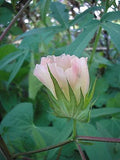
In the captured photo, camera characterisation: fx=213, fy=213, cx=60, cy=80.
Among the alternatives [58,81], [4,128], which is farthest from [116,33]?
[4,128]

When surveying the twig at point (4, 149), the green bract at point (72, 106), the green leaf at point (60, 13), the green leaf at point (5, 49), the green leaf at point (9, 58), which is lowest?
the twig at point (4, 149)

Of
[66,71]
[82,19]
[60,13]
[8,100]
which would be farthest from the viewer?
[8,100]

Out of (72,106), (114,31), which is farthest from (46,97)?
(114,31)

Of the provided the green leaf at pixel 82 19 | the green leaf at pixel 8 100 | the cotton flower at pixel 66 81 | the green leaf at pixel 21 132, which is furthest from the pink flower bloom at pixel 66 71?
the green leaf at pixel 8 100

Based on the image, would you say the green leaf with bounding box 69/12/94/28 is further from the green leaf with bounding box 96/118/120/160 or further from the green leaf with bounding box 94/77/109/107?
the green leaf with bounding box 94/77/109/107

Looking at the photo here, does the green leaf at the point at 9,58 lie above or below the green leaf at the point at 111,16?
below

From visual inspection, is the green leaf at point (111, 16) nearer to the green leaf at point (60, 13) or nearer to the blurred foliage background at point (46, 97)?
the blurred foliage background at point (46, 97)

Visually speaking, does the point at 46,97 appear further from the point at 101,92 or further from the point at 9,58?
the point at 101,92

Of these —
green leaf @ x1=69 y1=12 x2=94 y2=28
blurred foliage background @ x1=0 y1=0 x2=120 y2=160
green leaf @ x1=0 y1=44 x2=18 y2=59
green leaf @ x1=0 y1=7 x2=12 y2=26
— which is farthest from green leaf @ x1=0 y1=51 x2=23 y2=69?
green leaf @ x1=0 y1=44 x2=18 y2=59
